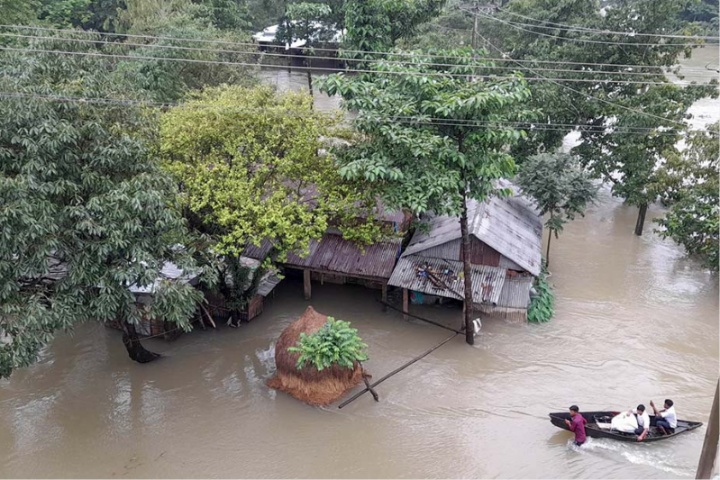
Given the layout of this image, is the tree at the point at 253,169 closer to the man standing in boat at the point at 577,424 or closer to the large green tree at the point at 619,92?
the man standing in boat at the point at 577,424

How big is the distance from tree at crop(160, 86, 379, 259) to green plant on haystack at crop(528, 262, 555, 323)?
5.15 metres

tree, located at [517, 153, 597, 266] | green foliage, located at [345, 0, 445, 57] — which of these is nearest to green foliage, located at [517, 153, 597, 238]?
tree, located at [517, 153, 597, 266]

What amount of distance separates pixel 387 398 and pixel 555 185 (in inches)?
349

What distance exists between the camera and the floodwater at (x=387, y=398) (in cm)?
1160

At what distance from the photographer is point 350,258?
1647cm

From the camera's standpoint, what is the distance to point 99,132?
10969mm

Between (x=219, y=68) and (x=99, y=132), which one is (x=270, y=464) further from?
(x=219, y=68)

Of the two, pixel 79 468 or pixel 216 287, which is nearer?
pixel 79 468

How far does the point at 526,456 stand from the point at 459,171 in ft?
20.6

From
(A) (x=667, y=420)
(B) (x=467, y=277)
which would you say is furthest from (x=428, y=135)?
(A) (x=667, y=420)

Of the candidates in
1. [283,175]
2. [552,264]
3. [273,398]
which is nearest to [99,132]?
[283,175]

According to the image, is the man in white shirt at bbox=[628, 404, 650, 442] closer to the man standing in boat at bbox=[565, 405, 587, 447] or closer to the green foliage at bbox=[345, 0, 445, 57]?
the man standing in boat at bbox=[565, 405, 587, 447]

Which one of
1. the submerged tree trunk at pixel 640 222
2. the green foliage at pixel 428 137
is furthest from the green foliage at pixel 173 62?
the submerged tree trunk at pixel 640 222

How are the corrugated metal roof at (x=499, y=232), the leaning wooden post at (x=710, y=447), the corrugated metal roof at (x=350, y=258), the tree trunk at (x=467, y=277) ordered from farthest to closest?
1. the corrugated metal roof at (x=350, y=258)
2. the corrugated metal roof at (x=499, y=232)
3. the tree trunk at (x=467, y=277)
4. the leaning wooden post at (x=710, y=447)
